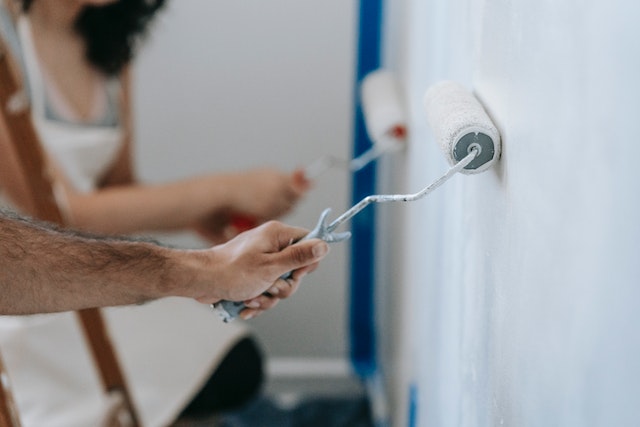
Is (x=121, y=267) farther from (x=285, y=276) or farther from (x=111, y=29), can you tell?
(x=111, y=29)

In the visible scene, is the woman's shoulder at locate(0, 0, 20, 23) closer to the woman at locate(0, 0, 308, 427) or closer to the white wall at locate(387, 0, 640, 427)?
the woman at locate(0, 0, 308, 427)

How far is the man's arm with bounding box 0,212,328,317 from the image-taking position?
2.39 ft

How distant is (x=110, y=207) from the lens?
1.56 meters

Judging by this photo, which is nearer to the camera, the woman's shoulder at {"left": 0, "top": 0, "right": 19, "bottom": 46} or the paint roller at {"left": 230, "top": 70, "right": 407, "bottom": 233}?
the paint roller at {"left": 230, "top": 70, "right": 407, "bottom": 233}

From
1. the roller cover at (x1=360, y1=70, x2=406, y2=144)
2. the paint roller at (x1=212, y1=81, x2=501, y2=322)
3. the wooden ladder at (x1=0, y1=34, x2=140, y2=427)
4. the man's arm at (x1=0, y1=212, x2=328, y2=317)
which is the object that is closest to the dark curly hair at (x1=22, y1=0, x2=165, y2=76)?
the wooden ladder at (x1=0, y1=34, x2=140, y2=427)

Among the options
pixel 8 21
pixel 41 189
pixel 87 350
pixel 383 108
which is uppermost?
pixel 8 21

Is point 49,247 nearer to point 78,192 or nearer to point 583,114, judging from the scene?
point 583,114

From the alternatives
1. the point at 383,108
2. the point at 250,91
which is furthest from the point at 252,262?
the point at 250,91

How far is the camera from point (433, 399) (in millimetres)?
981

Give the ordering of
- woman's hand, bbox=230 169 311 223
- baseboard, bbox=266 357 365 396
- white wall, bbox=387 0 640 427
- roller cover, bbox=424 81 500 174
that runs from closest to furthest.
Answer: white wall, bbox=387 0 640 427 → roller cover, bbox=424 81 500 174 → woman's hand, bbox=230 169 311 223 → baseboard, bbox=266 357 365 396

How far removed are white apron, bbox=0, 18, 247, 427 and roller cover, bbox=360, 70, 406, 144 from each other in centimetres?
51

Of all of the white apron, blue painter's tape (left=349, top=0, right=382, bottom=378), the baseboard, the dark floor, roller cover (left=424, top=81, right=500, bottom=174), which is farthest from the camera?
the baseboard

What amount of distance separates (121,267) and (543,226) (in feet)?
1.15

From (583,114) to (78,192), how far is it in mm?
1250
